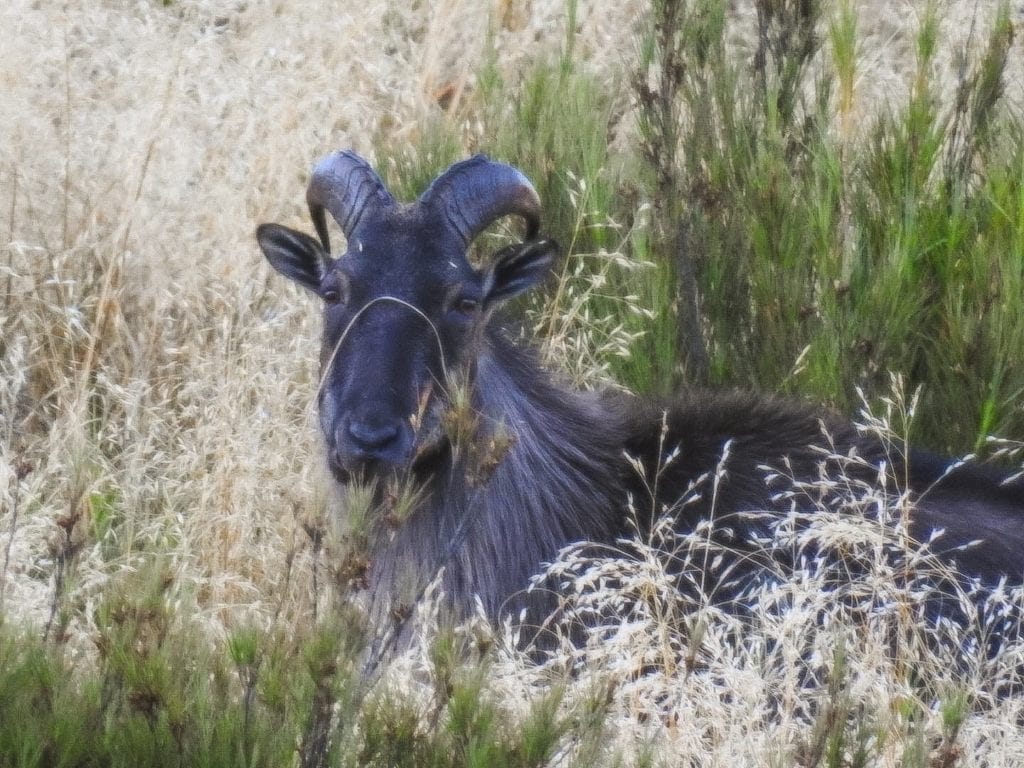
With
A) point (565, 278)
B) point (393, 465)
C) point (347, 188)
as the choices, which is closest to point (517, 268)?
point (347, 188)

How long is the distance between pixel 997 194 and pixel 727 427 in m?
1.33

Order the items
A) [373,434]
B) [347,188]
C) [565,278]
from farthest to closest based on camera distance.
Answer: [565,278] → [347,188] → [373,434]

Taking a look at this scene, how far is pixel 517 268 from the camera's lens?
17.8ft

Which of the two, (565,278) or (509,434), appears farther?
(565,278)

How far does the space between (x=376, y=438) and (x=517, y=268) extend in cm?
97

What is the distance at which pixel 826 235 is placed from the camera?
18.4 ft

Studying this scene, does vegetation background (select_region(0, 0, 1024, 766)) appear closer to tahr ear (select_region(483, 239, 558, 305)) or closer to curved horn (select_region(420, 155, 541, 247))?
tahr ear (select_region(483, 239, 558, 305))

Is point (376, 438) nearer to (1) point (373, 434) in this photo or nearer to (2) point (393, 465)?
(1) point (373, 434)

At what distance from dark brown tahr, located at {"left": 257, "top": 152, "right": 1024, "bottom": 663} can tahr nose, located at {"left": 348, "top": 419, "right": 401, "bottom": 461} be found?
135 mm

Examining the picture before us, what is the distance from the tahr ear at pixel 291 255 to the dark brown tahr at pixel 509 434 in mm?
21

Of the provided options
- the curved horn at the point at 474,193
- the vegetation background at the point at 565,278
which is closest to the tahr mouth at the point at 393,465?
the vegetation background at the point at 565,278

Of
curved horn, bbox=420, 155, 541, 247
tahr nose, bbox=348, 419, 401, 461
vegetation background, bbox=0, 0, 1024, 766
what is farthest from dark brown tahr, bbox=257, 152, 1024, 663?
vegetation background, bbox=0, 0, 1024, 766

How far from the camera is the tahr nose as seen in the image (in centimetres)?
479

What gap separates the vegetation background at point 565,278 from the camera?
430 cm
